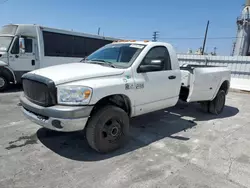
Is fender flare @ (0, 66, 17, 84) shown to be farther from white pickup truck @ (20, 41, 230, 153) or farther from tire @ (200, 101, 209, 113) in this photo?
tire @ (200, 101, 209, 113)

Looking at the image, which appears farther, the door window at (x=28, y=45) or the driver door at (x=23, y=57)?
the door window at (x=28, y=45)

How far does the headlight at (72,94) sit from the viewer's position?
282 cm

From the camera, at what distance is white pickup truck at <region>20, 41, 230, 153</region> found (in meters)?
2.84

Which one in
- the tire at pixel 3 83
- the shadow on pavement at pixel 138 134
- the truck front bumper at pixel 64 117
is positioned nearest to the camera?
the truck front bumper at pixel 64 117

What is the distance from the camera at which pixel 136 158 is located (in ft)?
10.5

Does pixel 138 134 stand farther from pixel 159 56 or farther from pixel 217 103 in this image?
pixel 217 103

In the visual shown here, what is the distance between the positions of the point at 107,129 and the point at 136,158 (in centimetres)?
67

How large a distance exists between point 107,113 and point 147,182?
1178mm

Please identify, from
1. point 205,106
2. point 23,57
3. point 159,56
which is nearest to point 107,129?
point 159,56

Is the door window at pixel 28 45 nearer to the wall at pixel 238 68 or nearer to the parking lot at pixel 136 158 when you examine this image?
the parking lot at pixel 136 158

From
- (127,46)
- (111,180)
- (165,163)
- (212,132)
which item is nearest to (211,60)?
(212,132)

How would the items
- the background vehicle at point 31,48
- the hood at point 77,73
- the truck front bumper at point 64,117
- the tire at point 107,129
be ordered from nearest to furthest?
1. the truck front bumper at point 64,117
2. the hood at point 77,73
3. the tire at point 107,129
4. the background vehicle at point 31,48

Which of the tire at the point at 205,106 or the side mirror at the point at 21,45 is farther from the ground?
the side mirror at the point at 21,45

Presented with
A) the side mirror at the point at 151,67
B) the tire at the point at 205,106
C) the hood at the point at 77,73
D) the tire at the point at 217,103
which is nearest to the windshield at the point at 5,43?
the hood at the point at 77,73
